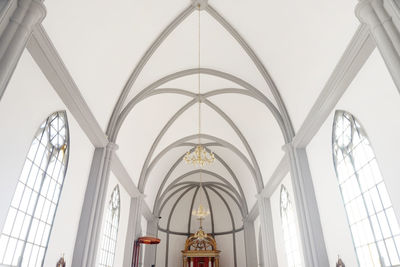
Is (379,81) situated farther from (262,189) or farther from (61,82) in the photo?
(262,189)

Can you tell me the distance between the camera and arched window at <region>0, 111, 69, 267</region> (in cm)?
525

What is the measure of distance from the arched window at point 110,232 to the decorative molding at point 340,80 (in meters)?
6.74

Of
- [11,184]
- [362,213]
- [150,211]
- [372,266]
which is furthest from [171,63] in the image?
[150,211]

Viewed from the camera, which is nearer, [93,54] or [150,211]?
A: [93,54]

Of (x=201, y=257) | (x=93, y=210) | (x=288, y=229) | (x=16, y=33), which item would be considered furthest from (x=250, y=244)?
(x=16, y=33)

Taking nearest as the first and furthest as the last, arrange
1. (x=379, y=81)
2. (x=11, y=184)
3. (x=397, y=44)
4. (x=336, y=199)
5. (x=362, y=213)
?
1. (x=397, y=44)
2. (x=11, y=184)
3. (x=379, y=81)
4. (x=362, y=213)
5. (x=336, y=199)

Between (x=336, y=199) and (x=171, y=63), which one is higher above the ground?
(x=171, y=63)

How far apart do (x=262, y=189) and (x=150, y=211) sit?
21.9 ft

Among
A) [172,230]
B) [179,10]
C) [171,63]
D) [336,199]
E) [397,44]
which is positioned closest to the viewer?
[397,44]

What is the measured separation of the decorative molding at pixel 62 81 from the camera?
18.1 feet

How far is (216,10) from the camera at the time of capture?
341 inches

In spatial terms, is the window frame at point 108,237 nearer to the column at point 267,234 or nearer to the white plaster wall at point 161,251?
the column at point 267,234

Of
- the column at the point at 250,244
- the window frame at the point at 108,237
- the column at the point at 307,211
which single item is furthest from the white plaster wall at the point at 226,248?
the column at the point at 307,211

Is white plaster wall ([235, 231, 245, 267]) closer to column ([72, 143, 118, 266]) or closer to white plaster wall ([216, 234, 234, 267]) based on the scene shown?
white plaster wall ([216, 234, 234, 267])
